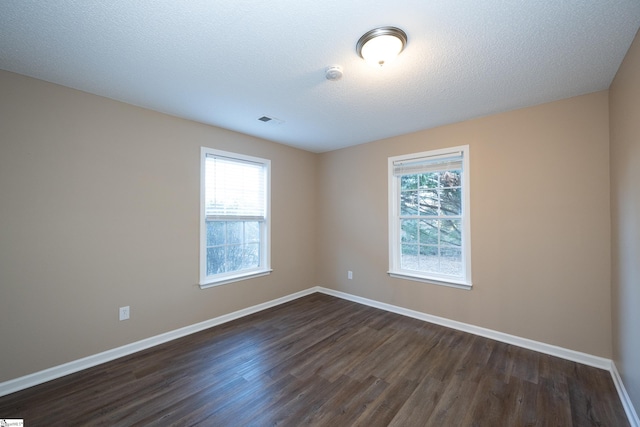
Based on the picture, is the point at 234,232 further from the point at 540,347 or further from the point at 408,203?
the point at 540,347

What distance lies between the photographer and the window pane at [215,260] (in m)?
3.28

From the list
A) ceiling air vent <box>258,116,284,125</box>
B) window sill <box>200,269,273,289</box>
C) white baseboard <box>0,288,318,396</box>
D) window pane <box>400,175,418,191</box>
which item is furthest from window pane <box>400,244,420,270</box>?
ceiling air vent <box>258,116,284,125</box>

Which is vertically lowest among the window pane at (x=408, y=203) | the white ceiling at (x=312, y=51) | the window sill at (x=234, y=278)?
the window sill at (x=234, y=278)

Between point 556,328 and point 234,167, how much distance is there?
406 cm

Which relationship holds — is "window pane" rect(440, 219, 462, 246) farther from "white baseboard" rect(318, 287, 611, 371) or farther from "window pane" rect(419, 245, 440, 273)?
"white baseboard" rect(318, 287, 611, 371)

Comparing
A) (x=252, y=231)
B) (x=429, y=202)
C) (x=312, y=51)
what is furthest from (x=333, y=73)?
(x=252, y=231)

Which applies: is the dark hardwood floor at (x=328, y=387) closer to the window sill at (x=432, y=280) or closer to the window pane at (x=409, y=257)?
the window sill at (x=432, y=280)

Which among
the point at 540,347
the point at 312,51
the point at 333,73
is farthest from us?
the point at 540,347

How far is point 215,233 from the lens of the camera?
3344mm

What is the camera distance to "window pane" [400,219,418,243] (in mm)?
3572

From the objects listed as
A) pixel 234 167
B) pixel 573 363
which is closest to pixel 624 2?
pixel 573 363

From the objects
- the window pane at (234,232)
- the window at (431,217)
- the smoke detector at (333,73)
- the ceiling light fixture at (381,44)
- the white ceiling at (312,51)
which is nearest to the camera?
the white ceiling at (312,51)

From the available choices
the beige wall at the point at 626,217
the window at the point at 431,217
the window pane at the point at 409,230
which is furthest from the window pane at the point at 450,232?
the beige wall at the point at 626,217

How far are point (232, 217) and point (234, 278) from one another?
0.82 meters
